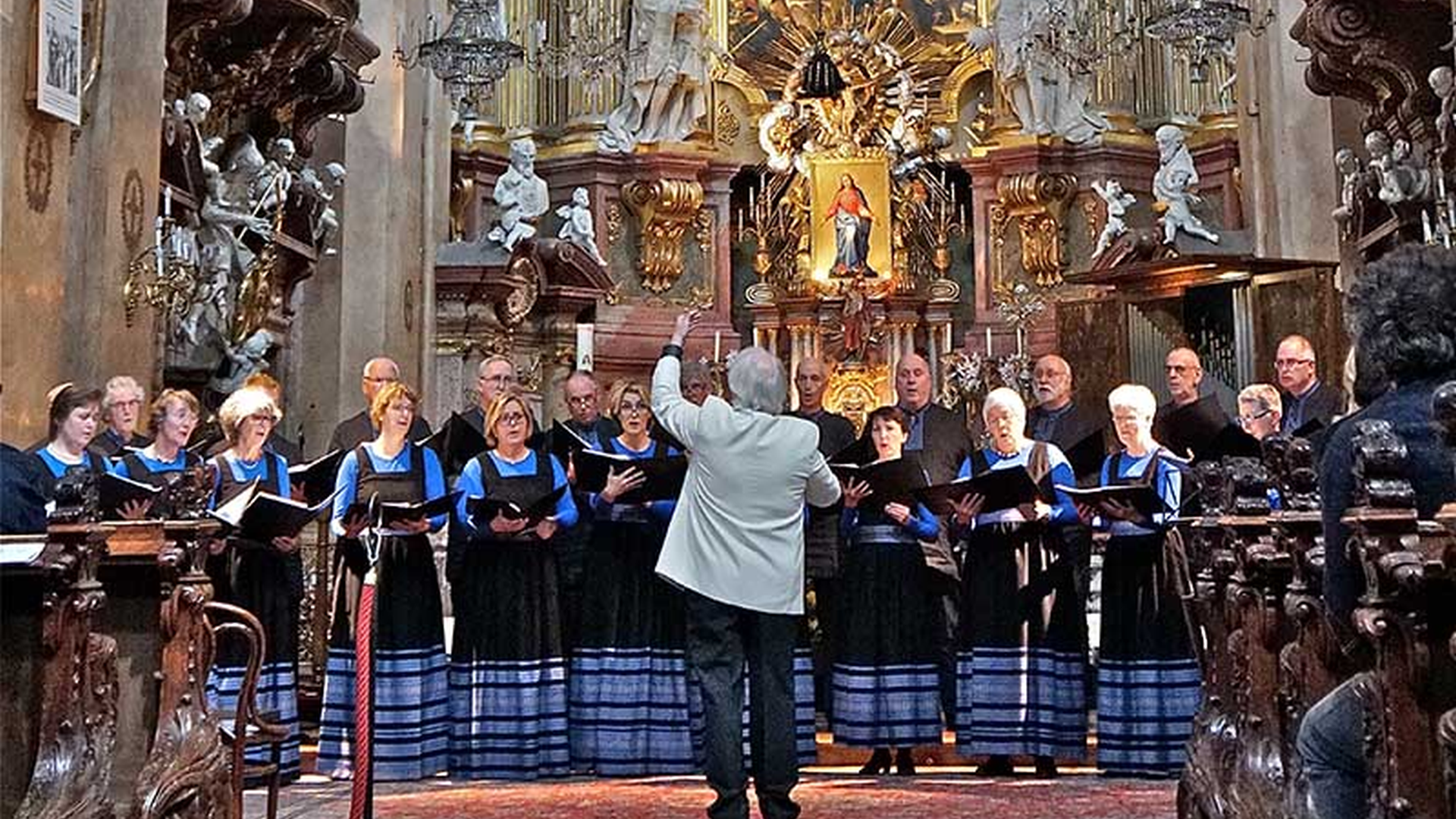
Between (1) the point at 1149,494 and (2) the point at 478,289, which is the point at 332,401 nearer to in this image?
(2) the point at 478,289

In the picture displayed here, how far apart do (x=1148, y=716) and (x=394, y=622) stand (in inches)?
133

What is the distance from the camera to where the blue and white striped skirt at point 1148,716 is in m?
7.41

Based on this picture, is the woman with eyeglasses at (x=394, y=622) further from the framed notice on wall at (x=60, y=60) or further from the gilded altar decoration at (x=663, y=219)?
the gilded altar decoration at (x=663, y=219)

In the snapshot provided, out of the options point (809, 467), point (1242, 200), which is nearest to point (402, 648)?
point (809, 467)

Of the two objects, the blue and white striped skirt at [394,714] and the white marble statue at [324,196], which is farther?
the white marble statue at [324,196]

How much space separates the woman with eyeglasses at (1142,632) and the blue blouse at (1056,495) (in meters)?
0.10

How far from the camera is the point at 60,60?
7996mm

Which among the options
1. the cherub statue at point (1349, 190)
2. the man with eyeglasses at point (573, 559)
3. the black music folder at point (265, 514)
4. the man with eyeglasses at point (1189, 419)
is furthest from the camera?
the cherub statue at point (1349, 190)

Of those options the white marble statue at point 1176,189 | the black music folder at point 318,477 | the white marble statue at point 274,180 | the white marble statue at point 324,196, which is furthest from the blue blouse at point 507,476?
the white marble statue at point 1176,189

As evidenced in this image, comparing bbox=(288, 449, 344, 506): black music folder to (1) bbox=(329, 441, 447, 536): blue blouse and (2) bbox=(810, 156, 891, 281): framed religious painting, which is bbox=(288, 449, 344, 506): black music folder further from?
(2) bbox=(810, 156, 891, 281): framed religious painting

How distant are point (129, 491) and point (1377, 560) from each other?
4.28 meters

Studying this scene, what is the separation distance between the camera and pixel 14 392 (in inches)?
299

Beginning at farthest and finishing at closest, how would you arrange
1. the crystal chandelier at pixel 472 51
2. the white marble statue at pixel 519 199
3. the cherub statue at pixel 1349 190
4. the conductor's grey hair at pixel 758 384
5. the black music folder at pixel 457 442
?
the white marble statue at pixel 519 199
the crystal chandelier at pixel 472 51
the cherub statue at pixel 1349 190
the black music folder at pixel 457 442
the conductor's grey hair at pixel 758 384

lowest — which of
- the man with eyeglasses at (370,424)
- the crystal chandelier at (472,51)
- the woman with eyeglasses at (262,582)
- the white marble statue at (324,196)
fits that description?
the woman with eyeglasses at (262,582)
